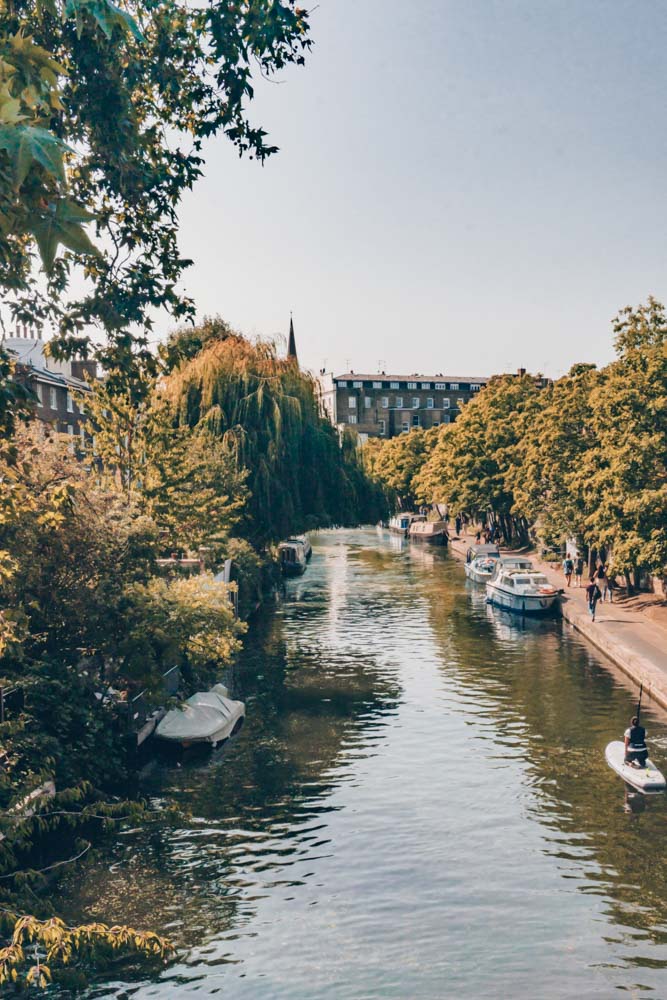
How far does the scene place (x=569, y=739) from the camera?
92.3 feet

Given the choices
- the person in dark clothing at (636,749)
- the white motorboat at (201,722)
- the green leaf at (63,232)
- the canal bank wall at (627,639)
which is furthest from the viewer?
the canal bank wall at (627,639)

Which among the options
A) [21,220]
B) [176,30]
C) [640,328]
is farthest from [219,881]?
[640,328]

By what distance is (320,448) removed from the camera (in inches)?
1857

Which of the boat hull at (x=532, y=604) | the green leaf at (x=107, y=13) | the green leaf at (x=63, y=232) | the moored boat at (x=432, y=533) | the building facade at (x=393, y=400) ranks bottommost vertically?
the boat hull at (x=532, y=604)

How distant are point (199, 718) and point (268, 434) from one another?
2057 centimetres

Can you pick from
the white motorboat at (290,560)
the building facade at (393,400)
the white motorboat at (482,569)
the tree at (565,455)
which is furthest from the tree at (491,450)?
the building facade at (393,400)

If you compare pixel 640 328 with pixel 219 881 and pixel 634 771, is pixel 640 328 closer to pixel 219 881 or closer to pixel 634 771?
pixel 634 771

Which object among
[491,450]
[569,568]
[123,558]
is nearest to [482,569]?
[569,568]

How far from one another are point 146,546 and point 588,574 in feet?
130

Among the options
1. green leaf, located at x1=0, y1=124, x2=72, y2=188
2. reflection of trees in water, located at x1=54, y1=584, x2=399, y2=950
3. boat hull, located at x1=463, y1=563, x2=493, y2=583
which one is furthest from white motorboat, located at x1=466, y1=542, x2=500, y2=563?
green leaf, located at x1=0, y1=124, x2=72, y2=188

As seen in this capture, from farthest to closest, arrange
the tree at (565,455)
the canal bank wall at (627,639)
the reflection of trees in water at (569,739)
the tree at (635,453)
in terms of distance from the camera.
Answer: the tree at (565,455), the tree at (635,453), the canal bank wall at (627,639), the reflection of trees in water at (569,739)

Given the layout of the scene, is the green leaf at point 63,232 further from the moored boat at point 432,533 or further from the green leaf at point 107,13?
the moored boat at point 432,533

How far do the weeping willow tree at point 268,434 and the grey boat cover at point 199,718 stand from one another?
17.3 m

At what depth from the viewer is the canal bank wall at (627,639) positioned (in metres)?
32.5
